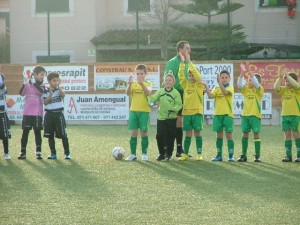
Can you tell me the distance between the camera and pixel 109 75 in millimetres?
23969

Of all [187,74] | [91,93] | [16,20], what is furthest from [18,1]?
[187,74]

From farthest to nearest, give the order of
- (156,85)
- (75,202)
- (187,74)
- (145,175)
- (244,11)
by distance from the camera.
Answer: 1. (244,11)
2. (156,85)
3. (187,74)
4. (145,175)
5. (75,202)

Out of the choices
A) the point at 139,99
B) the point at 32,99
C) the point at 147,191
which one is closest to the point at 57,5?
the point at 32,99

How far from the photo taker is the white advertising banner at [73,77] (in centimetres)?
2402

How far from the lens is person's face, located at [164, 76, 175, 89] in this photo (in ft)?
41.8

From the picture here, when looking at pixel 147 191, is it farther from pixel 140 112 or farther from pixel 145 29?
pixel 145 29

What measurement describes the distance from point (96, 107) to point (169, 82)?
1138 centimetres

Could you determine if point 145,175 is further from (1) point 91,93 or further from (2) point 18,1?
(2) point 18,1

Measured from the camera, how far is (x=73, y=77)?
78.9 feet

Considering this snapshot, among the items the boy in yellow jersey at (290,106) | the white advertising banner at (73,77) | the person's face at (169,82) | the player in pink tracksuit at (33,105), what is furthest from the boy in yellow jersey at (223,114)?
the white advertising banner at (73,77)

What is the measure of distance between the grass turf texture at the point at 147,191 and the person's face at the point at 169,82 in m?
1.28

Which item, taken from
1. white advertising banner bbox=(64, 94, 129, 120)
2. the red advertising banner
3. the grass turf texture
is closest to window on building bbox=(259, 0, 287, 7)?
the red advertising banner

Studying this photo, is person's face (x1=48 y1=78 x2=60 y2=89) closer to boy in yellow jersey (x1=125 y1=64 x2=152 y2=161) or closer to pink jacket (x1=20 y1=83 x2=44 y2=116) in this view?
pink jacket (x1=20 y1=83 x2=44 y2=116)

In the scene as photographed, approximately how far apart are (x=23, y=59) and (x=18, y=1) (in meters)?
2.49
